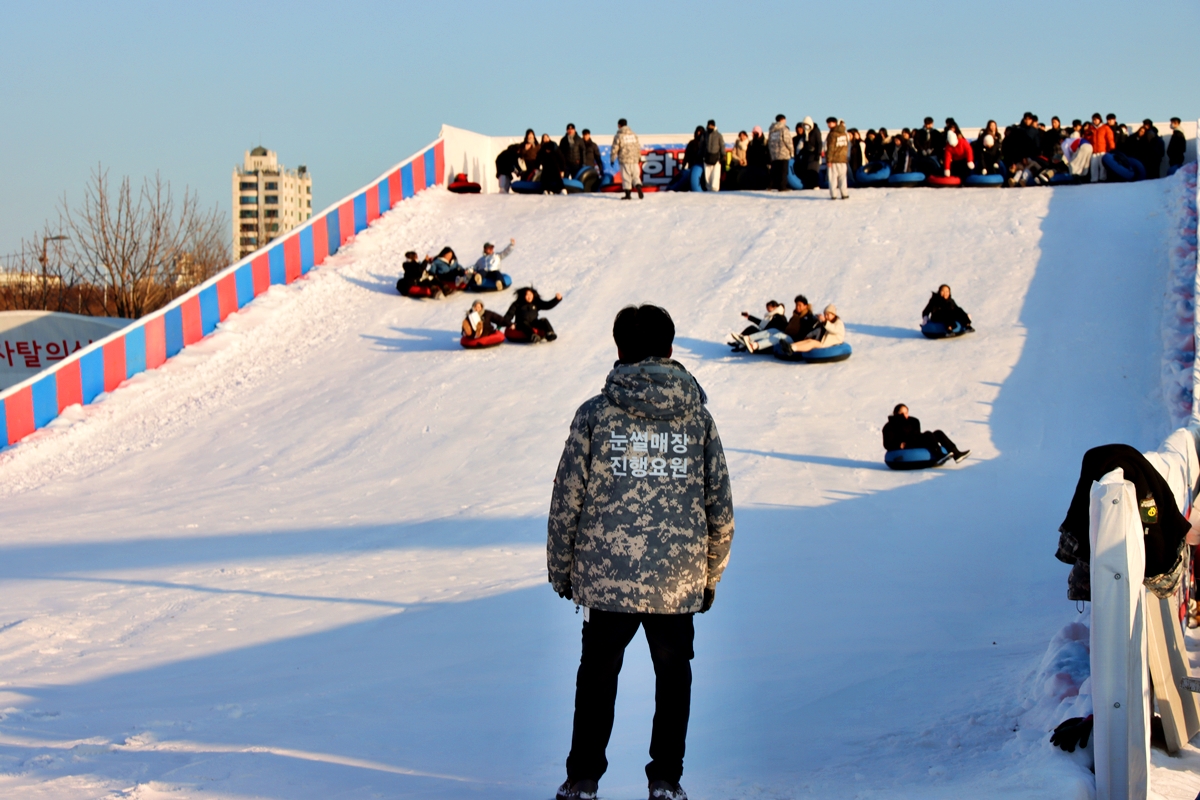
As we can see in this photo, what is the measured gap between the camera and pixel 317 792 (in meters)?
3.15

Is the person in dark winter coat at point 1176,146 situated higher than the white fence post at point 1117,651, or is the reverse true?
the person in dark winter coat at point 1176,146

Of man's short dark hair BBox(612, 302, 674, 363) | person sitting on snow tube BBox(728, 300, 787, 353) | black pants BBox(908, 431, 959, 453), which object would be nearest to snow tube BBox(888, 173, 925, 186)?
person sitting on snow tube BBox(728, 300, 787, 353)

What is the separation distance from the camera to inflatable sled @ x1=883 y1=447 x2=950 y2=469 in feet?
31.1

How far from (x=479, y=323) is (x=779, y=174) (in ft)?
23.2

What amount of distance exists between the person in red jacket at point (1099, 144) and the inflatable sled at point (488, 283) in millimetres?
9672

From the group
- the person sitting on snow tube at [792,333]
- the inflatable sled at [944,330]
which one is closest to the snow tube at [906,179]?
the inflatable sled at [944,330]

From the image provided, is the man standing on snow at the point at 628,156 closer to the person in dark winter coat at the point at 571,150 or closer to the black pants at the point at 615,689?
the person in dark winter coat at the point at 571,150

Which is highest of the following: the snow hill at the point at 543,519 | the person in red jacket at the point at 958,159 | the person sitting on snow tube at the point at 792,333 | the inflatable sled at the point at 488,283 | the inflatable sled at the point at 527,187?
the person in red jacket at the point at 958,159

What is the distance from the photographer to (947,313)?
12.8 meters

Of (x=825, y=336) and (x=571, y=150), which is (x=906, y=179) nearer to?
(x=571, y=150)

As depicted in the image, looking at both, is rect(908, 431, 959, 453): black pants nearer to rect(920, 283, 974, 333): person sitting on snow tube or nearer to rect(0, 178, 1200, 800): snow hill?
rect(0, 178, 1200, 800): snow hill

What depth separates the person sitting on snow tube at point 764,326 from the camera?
1298 centimetres

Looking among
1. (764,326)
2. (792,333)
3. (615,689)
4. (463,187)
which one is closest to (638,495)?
(615,689)

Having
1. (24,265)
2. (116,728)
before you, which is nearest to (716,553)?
(116,728)
